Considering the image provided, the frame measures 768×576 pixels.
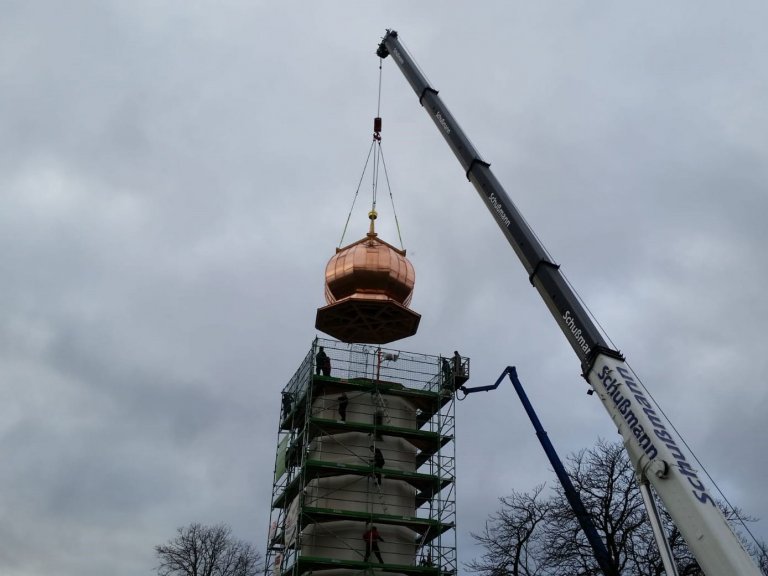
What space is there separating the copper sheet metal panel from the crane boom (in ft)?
25.9

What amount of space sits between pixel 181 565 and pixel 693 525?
34.2 metres

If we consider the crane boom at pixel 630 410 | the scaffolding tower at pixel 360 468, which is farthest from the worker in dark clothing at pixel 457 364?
the crane boom at pixel 630 410

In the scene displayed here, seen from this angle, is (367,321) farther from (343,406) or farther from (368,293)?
(343,406)

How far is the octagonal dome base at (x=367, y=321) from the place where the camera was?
27641mm

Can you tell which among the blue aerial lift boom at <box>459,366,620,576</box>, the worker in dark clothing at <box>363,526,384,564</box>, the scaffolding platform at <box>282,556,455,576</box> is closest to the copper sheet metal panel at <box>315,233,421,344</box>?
the blue aerial lift boom at <box>459,366,620,576</box>

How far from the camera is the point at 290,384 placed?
28047 millimetres

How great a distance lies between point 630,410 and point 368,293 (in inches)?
602

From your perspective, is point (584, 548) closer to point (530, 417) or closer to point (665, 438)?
point (530, 417)

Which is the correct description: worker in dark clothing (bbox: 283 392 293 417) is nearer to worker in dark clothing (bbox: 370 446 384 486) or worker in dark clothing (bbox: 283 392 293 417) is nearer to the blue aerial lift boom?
worker in dark clothing (bbox: 370 446 384 486)

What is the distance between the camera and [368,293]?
91.6 ft

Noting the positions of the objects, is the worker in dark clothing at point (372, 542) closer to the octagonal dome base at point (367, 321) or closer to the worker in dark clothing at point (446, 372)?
the worker in dark clothing at point (446, 372)

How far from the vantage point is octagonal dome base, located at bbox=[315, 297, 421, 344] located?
90.7ft

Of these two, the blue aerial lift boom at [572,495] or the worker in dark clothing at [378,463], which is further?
the worker in dark clothing at [378,463]

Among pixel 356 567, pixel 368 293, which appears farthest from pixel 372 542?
pixel 368 293
